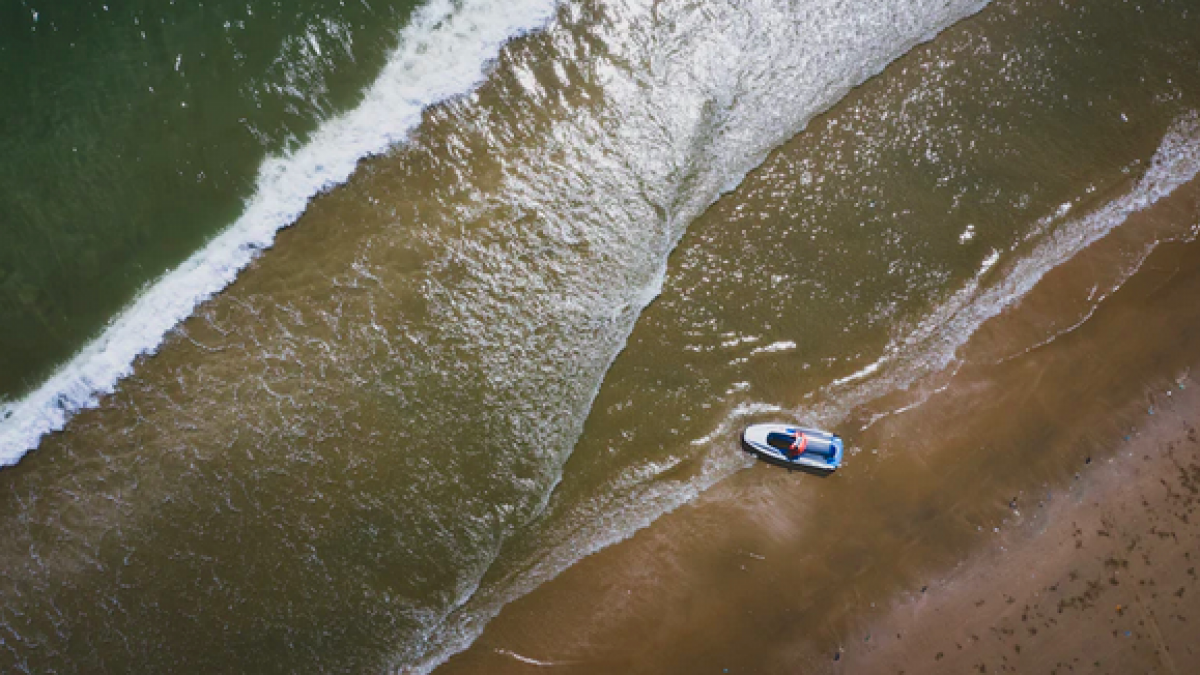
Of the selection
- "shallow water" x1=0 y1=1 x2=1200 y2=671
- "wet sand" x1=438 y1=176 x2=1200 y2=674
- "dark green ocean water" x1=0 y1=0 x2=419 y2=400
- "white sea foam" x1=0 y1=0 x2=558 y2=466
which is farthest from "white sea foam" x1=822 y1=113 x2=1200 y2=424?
"dark green ocean water" x1=0 y1=0 x2=419 y2=400

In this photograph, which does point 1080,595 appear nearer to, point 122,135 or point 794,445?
point 794,445

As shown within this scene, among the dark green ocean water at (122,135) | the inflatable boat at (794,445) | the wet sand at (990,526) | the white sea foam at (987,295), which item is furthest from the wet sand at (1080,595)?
the dark green ocean water at (122,135)

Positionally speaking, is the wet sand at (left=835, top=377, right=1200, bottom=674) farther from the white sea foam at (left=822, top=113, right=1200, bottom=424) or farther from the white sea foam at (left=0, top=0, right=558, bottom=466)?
the white sea foam at (left=0, top=0, right=558, bottom=466)

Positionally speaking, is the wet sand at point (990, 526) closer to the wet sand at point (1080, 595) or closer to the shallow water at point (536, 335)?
the wet sand at point (1080, 595)

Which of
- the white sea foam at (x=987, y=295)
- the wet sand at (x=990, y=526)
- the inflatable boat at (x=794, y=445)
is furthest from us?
the white sea foam at (x=987, y=295)

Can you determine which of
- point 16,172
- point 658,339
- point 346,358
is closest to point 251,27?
point 16,172

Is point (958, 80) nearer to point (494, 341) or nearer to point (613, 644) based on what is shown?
point (494, 341)
